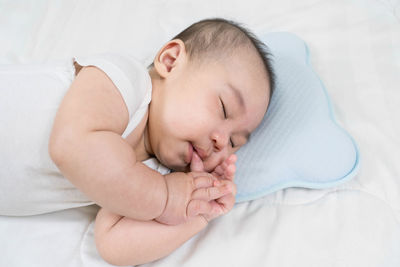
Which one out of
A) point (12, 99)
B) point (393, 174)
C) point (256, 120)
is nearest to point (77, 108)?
point (12, 99)

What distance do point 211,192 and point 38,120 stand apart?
41cm

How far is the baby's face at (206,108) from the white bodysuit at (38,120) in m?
0.06

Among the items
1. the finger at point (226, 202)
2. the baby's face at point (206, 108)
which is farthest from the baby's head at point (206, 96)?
the finger at point (226, 202)

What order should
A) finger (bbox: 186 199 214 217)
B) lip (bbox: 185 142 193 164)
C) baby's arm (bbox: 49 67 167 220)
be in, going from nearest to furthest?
baby's arm (bbox: 49 67 167 220), finger (bbox: 186 199 214 217), lip (bbox: 185 142 193 164)

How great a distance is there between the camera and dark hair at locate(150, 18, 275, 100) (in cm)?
101

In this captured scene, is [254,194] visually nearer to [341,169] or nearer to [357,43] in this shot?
[341,169]

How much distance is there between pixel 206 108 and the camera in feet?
3.14

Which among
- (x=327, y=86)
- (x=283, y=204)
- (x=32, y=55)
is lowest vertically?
(x=283, y=204)

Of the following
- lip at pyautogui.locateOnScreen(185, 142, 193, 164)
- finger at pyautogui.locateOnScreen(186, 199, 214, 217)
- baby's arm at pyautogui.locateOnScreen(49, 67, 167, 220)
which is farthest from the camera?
lip at pyautogui.locateOnScreen(185, 142, 193, 164)

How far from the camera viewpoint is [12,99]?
3.05 feet

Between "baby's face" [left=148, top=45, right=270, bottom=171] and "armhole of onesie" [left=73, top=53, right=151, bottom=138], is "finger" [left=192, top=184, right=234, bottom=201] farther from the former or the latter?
"armhole of onesie" [left=73, top=53, right=151, bottom=138]

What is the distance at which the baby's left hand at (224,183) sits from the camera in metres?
0.94

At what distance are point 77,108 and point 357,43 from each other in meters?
0.98

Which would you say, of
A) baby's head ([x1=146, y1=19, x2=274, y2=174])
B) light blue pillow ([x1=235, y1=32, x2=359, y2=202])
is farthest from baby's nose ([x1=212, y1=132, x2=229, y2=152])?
light blue pillow ([x1=235, y1=32, x2=359, y2=202])
